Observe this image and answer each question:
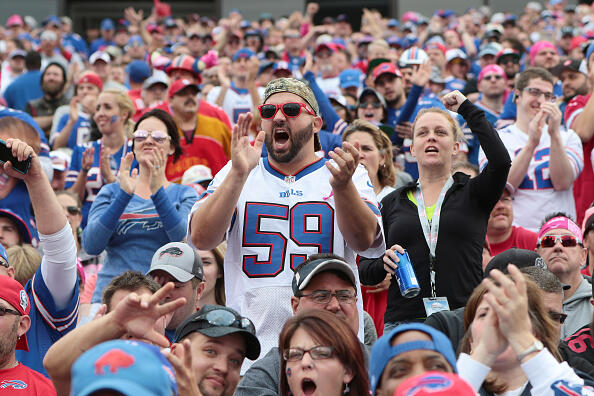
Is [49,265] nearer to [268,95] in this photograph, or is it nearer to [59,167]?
[268,95]

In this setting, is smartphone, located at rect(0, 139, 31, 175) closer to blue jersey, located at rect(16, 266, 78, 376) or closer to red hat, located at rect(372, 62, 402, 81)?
blue jersey, located at rect(16, 266, 78, 376)

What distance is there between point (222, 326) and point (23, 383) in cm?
117

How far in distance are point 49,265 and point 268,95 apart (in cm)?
154

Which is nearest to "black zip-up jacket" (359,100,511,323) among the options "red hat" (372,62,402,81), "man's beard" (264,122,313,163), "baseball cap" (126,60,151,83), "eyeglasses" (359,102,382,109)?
"man's beard" (264,122,313,163)

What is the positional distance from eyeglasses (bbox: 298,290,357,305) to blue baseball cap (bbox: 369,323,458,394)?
980 millimetres

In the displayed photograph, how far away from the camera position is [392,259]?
5180 mm

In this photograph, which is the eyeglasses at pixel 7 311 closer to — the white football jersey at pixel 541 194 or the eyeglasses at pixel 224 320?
the eyeglasses at pixel 224 320

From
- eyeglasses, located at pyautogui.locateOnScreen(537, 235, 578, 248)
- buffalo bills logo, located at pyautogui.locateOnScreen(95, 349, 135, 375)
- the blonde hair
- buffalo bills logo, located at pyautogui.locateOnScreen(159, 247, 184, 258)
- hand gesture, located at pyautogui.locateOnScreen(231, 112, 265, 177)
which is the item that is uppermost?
hand gesture, located at pyautogui.locateOnScreen(231, 112, 265, 177)

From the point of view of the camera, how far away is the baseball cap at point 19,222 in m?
6.90

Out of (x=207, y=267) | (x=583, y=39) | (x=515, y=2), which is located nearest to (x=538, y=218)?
(x=207, y=267)

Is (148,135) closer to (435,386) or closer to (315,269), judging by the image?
(315,269)

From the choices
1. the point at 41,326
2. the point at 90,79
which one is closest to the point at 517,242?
the point at 41,326

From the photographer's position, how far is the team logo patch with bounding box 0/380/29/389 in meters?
4.56

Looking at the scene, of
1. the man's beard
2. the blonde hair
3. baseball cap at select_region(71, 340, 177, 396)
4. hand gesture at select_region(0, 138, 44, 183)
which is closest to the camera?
baseball cap at select_region(71, 340, 177, 396)
